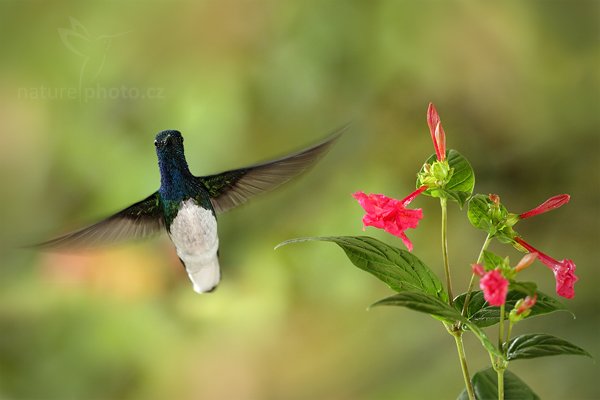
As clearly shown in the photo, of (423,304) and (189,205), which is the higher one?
(189,205)

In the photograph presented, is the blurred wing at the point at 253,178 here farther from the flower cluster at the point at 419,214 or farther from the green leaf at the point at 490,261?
the green leaf at the point at 490,261

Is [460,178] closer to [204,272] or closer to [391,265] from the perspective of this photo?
[391,265]

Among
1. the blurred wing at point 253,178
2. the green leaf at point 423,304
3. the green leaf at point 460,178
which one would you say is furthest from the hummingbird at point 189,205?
the green leaf at point 423,304

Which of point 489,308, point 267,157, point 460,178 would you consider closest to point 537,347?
point 489,308

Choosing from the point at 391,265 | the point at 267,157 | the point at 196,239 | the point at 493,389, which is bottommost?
the point at 493,389

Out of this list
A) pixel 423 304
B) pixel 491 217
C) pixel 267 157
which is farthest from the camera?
pixel 267 157

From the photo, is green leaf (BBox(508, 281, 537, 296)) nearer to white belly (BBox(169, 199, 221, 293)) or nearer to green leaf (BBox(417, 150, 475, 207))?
green leaf (BBox(417, 150, 475, 207))

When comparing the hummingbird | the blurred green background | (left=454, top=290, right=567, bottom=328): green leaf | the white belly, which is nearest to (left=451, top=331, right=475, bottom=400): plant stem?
(left=454, top=290, right=567, bottom=328): green leaf
